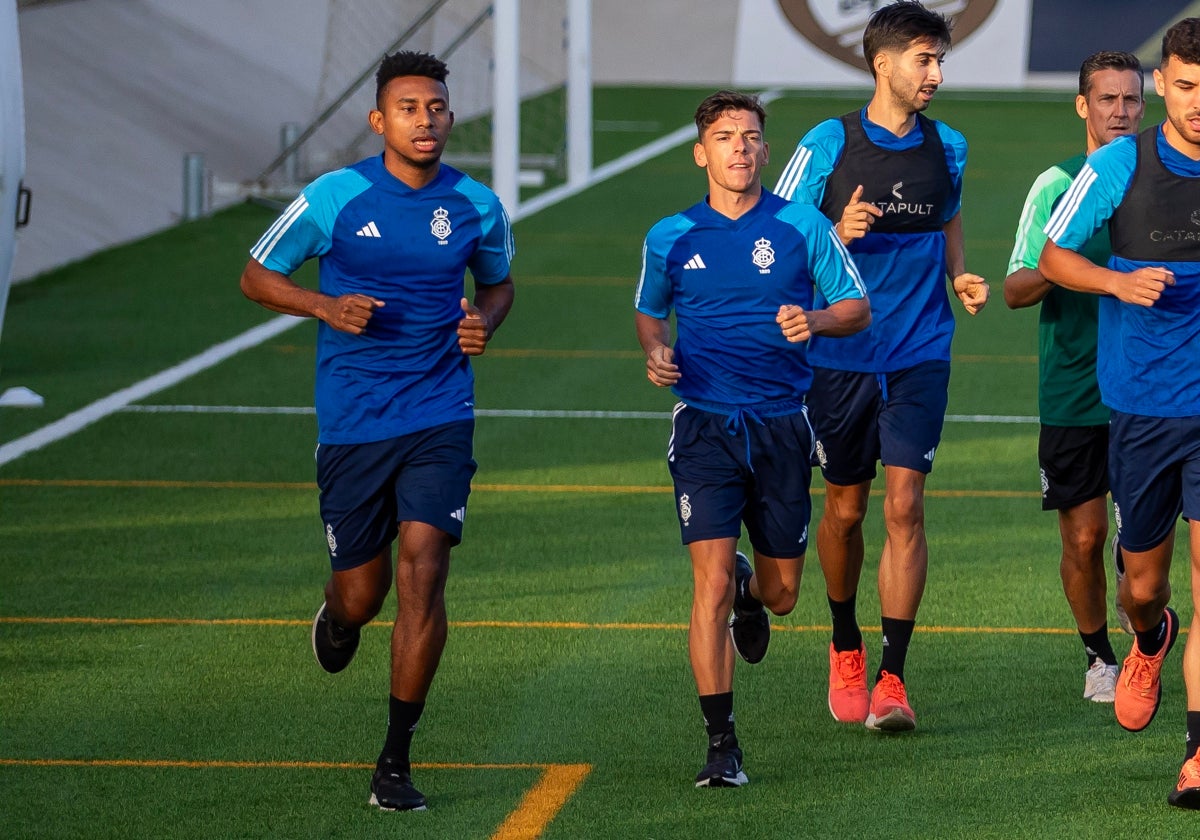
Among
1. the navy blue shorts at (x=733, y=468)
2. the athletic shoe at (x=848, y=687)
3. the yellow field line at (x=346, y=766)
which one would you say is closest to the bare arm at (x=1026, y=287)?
the navy blue shorts at (x=733, y=468)

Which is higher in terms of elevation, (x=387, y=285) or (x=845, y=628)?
(x=387, y=285)

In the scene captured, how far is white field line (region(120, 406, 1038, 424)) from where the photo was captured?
13680mm

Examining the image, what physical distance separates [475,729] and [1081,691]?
2148 mm

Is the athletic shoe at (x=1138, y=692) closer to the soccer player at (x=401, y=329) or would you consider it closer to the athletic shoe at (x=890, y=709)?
the athletic shoe at (x=890, y=709)

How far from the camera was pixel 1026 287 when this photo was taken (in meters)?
7.16

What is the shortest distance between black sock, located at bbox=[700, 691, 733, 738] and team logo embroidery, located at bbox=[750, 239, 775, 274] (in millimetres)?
1311

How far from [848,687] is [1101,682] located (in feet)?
3.07

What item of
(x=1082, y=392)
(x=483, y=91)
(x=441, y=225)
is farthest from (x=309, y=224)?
(x=483, y=91)

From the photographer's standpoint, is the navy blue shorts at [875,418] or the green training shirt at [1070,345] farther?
the green training shirt at [1070,345]

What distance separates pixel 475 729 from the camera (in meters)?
7.12

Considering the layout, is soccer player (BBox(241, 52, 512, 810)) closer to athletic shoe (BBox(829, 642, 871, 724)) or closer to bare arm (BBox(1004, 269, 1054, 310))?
athletic shoe (BBox(829, 642, 871, 724))

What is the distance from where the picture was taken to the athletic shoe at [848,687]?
23.6 ft

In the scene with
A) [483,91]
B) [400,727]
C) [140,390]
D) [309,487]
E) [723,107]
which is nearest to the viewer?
[400,727]

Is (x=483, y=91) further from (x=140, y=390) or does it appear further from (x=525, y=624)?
(x=525, y=624)
